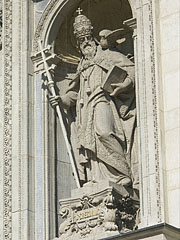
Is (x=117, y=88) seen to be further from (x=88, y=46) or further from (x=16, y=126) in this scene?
(x=16, y=126)

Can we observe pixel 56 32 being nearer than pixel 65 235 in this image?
No

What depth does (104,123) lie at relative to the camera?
13.8 metres

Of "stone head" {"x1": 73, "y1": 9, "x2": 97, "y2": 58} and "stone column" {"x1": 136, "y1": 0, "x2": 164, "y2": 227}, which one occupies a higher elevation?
"stone head" {"x1": 73, "y1": 9, "x2": 97, "y2": 58}

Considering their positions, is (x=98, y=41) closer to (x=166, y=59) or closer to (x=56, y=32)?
(x=56, y=32)

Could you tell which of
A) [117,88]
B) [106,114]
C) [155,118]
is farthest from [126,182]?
[117,88]

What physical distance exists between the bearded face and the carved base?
1726 millimetres

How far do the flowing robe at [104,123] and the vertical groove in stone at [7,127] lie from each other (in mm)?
905

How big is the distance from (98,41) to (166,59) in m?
1.65

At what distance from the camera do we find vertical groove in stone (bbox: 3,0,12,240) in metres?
14.1

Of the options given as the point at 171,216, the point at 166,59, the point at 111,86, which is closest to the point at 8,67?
the point at 111,86

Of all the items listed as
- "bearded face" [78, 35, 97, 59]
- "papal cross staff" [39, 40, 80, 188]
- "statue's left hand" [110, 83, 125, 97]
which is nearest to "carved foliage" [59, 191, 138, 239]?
"papal cross staff" [39, 40, 80, 188]

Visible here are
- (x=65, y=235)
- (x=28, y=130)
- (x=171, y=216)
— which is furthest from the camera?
(x=28, y=130)

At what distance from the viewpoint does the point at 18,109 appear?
14555 mm

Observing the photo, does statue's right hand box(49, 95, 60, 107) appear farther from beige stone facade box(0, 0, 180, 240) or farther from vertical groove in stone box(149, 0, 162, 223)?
Answer: vertical groove in stone box(149, 0, 162, 223)
